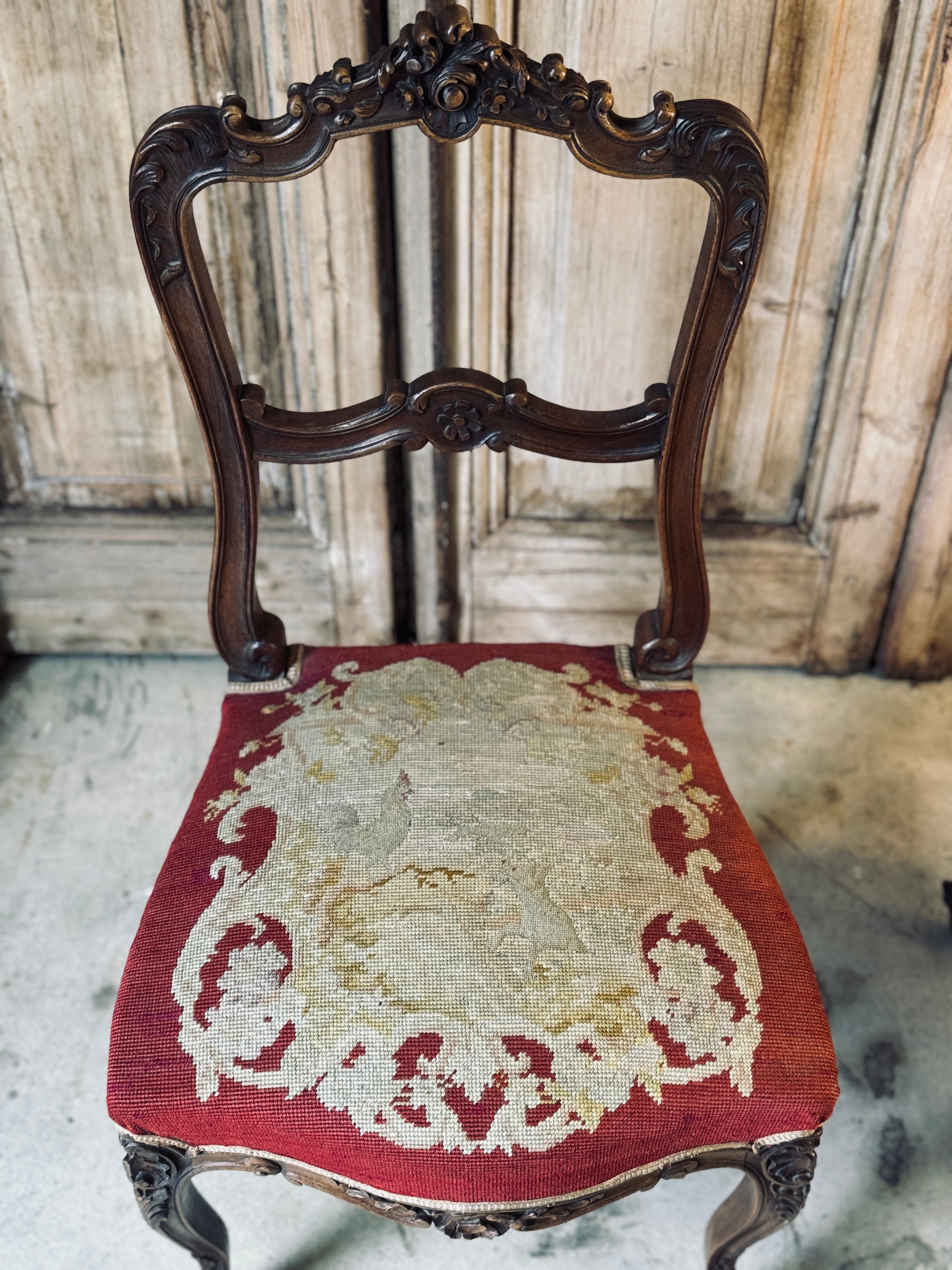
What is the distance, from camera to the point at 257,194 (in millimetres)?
1312

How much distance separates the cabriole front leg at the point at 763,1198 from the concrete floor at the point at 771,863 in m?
0.11

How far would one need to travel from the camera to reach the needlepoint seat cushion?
0.71 meters

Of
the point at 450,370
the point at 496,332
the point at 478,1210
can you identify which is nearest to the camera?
the point at 478,1210

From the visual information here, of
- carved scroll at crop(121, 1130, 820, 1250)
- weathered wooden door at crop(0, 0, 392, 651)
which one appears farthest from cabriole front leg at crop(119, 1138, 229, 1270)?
weathered wooden door at crop(0, 0, 392, 651)

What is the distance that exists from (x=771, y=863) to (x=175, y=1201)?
902 mm

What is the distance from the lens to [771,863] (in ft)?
4.66

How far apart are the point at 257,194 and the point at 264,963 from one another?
0.99 m

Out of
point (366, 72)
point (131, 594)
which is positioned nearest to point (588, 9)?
point (366, 72)

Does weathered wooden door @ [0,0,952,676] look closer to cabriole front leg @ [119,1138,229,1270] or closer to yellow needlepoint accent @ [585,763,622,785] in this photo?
yellow needlepoint accent @ [585,763,622,785]

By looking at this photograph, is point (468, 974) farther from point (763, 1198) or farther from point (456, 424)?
point (456, 424)

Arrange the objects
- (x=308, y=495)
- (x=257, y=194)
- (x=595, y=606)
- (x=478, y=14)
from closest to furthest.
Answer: (x=478, y=14)
(x=257, y=194)
(x=308, y=495)
(x=595, y=606)

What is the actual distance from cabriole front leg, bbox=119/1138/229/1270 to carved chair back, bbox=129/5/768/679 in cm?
43

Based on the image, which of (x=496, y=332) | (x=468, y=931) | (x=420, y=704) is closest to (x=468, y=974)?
(x=468, y=931)

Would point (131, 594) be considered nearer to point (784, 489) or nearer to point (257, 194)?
point (257, 194)
